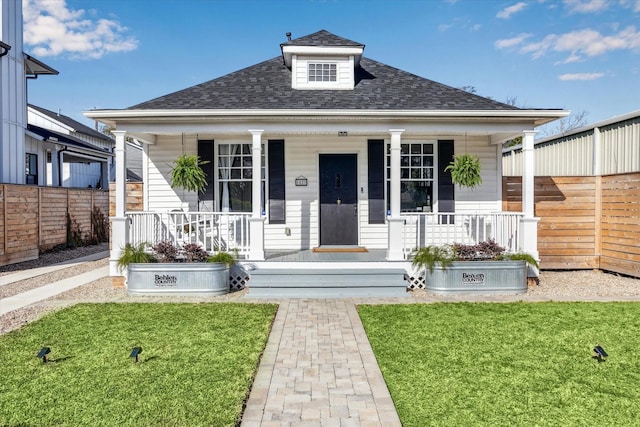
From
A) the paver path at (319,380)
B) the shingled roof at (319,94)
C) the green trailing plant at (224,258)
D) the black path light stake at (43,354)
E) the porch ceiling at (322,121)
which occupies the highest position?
the shingled roof at (319,94)

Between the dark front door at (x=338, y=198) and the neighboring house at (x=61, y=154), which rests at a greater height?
the neighboring house at (x=61, y=154)

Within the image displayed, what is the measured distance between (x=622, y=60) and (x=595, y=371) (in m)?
33.9

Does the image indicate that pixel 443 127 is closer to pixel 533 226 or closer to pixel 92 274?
pixel 533 226

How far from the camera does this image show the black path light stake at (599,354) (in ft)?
13.4

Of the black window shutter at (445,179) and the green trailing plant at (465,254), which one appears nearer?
the green trailing plant at (465,254)

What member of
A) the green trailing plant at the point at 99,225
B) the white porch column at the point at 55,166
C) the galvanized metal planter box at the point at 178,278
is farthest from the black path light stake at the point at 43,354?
the white porch column at the point at 55,166

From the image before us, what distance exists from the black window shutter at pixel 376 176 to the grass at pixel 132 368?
165 inches

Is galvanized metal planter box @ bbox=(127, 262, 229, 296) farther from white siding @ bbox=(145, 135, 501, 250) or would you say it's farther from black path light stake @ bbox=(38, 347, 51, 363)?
black path light stake @ bbox=(38, 347, 51, 363)

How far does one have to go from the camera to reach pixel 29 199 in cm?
1197

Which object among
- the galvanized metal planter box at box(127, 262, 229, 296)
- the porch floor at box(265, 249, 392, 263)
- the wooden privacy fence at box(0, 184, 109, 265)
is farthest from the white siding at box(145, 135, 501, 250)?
the wooden privacy fence at box(0, 184, 109, 265)

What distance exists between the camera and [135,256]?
753 centimetres

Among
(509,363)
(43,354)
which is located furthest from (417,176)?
(43,354)

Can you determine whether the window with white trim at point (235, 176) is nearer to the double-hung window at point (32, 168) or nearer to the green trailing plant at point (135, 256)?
the green trailing plant at point (135, 256)

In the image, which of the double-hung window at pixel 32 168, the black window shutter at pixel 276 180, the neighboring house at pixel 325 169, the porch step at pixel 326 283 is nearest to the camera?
the porch step at pixel 326 283
